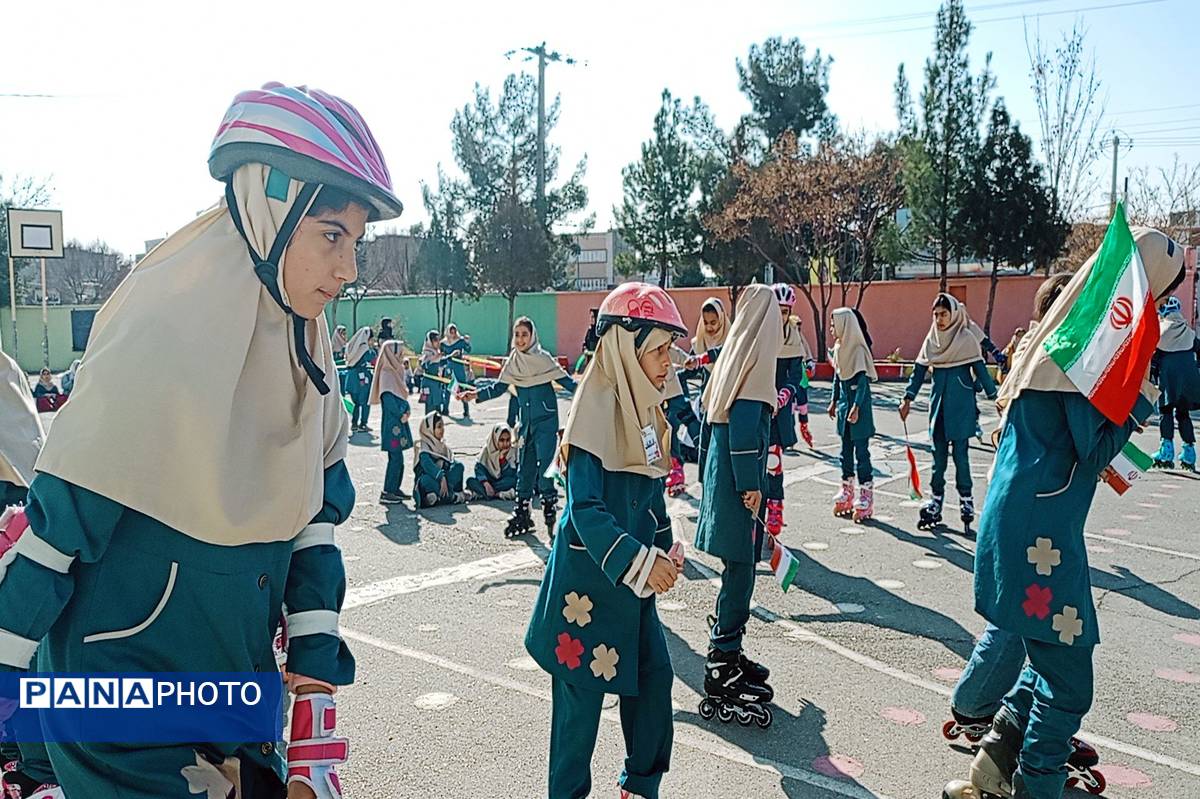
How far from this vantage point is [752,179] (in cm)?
2881

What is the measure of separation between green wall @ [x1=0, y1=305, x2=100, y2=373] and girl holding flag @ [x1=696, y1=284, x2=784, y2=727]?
129ft

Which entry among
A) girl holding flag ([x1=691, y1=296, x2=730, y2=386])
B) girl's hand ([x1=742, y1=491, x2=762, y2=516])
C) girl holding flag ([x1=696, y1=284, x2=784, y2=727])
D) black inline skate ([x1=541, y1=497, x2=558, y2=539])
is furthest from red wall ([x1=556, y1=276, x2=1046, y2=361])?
girl's hand ([x1=742, y1=491, x2=762, y2=516])

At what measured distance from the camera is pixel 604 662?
11.3 feet

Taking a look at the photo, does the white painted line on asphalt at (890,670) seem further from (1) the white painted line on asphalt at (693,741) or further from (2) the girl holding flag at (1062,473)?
(1) the white painted line on asphalt at (693,741)

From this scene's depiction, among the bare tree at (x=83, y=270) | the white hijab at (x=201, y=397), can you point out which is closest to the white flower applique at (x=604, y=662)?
the white hijab at (x=201, y=397)

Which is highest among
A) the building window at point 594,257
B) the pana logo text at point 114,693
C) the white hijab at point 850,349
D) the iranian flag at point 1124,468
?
the building window at point 594,257

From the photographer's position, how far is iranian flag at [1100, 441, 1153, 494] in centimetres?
412

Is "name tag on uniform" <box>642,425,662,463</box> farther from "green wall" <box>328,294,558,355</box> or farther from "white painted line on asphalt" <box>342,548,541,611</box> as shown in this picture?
"green wall" <box>328,294,558,355</box>

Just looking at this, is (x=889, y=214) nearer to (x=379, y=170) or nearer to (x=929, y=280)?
(x=929, y=280)

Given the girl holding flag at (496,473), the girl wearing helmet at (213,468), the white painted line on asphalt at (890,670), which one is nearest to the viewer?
the girl wearing helmet at (213,468)

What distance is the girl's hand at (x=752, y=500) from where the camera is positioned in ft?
16.6

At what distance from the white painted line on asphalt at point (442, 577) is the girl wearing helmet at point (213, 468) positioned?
499 centimetres

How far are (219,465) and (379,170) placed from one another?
732mm

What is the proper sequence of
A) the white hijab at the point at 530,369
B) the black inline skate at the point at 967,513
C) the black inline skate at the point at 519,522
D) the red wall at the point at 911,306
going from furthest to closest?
1. the red wall at the point at 911,306
2. the white hijab at the point at 530,369
3. the black inline skate at the point at 519,522
4. the black inline skate at the point at 967,513
